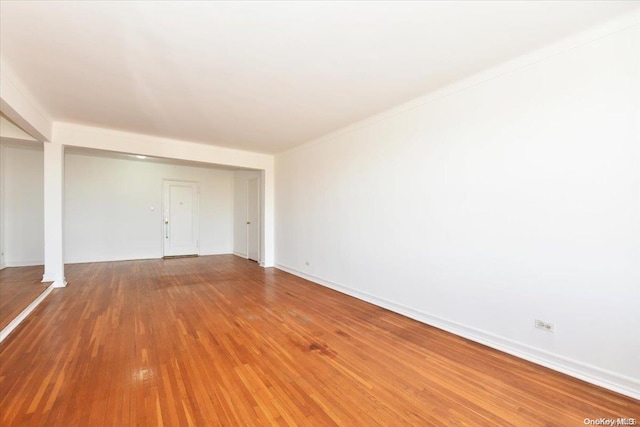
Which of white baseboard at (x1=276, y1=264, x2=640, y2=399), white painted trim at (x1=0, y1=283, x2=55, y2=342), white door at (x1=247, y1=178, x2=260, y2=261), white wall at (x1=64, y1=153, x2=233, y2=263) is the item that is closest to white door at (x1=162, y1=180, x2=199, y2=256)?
white wall at (x1=64, y1=153, x2=233, y2=263)

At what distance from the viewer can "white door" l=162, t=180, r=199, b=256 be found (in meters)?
7.50

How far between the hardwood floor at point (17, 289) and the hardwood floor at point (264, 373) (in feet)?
0.64

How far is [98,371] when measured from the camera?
2217mm

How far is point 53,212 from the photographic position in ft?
14.4

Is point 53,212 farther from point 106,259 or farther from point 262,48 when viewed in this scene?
point 262,48

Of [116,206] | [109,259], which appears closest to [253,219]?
[116,206]

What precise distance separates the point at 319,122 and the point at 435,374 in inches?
135

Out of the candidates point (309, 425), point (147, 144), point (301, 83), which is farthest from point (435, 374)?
point (147, 144)

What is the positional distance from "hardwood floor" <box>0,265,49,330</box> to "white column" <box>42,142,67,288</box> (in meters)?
0.28

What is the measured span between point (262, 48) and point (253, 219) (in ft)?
17.2

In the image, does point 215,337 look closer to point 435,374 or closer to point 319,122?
point 435,374

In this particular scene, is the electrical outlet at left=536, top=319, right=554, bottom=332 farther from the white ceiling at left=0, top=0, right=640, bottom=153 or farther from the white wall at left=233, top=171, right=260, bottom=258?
the white wall at left=233, top=171, right=260, bottom=258

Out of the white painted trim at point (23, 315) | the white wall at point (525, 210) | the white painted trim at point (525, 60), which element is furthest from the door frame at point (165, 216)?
the white painted trim at point (525, 60)

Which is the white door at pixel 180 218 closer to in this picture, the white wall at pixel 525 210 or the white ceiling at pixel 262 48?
the white ceiling at pixel 262 48
